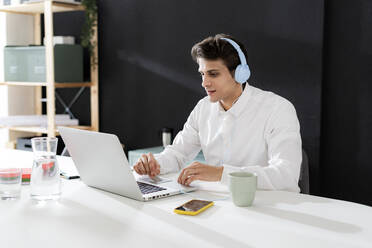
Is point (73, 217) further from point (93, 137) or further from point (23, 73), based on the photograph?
point (23, 73)

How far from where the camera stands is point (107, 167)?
5.35ft

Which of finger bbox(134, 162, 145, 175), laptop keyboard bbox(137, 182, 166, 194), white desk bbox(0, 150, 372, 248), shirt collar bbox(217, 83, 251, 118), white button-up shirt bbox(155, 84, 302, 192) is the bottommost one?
white desk bbox(0, 150, 372, 248)

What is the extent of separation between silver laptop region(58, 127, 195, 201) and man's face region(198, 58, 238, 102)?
547 millimetres

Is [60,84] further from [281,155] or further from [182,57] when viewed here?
[281,155]

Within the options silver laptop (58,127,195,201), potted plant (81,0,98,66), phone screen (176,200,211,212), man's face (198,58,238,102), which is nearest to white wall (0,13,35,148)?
potted plant (81,0,98,66)

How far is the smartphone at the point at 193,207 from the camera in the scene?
1447mm

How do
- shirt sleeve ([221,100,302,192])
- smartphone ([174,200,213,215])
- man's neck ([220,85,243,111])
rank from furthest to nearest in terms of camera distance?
man's neck ([220,85,243,111]) → shirt sleeve ([221,100,302,192]) → smartphone ([174,200,213,215])

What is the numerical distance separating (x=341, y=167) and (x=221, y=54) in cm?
130

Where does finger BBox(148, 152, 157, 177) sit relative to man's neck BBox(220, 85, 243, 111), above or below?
below

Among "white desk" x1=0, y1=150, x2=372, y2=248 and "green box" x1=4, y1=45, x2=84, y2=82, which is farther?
"green box" x1=4, y1=45, x2=84, y2=82

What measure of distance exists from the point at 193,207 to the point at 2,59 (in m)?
3.40

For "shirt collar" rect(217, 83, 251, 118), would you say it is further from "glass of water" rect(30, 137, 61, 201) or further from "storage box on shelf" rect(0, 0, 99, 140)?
"storage box on shelf" rect(0, 0, 99, 140)

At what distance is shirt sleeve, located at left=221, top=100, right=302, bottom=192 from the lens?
5.86 ft

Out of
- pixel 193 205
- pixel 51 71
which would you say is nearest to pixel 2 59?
pixel 51 71
